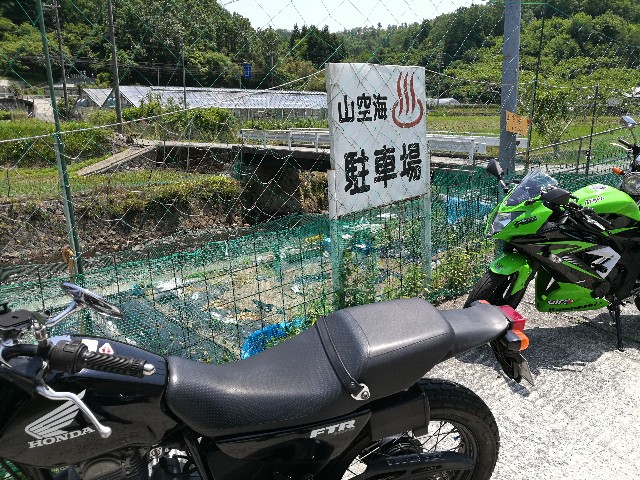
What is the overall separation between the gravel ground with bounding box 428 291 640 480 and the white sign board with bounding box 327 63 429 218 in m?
1.44

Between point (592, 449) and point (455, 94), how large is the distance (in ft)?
23.5

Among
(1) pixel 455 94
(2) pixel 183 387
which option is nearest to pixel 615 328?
(2) pixel 183 387

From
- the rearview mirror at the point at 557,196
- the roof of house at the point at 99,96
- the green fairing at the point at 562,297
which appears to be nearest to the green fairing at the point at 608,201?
the rearview mirror at the point at 557,196

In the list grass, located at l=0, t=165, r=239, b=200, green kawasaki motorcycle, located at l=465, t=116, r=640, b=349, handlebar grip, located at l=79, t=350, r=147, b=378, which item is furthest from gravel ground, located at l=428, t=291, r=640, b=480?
grass, located at l=0, t=165, r=239, b=200

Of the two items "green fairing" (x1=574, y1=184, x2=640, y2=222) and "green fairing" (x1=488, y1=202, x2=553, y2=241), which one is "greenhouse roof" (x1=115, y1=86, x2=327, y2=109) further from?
"green fairing" (x1=574, y1=184, x2=640, y2=222)

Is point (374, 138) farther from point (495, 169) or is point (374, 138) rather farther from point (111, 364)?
point (111, 364)

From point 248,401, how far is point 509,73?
4.08 metres

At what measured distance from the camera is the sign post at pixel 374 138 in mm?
3732

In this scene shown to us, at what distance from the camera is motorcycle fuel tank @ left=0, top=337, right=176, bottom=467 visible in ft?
4.50

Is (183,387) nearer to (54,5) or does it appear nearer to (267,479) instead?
(267,479)

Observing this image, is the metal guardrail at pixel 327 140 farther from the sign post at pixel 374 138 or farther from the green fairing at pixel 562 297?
the green fairing at pixel 562 297

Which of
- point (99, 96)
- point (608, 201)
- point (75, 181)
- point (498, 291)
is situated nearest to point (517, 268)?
point (498, 291)

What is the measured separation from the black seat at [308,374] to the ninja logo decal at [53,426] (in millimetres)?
259

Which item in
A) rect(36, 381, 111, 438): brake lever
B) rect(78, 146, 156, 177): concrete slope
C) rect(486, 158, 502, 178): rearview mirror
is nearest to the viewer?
rect(36, 381, 111, 438): brake lever
